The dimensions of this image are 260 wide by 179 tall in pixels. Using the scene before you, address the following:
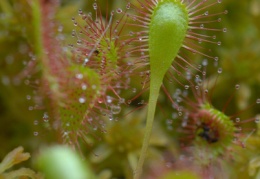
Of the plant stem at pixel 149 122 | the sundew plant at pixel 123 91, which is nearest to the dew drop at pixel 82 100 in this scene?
the sundew plant at pixel 123 91

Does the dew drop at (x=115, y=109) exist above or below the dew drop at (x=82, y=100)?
below

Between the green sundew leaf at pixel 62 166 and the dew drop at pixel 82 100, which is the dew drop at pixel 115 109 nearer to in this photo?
the dew drop at pixel 82 100

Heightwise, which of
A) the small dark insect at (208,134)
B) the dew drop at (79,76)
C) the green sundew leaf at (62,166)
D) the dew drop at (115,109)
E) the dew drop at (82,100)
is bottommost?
the small dark insect at (208,134)

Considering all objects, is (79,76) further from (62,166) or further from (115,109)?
(62,166)

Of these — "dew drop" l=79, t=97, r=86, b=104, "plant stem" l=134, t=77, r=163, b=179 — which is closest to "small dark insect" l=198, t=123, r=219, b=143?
"plant stem" l=134, t=77, r=163, b=179

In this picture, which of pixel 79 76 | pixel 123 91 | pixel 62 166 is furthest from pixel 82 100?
pixel 123 91

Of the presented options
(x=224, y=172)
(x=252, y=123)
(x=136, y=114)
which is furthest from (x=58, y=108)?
(x=252, y=123)
